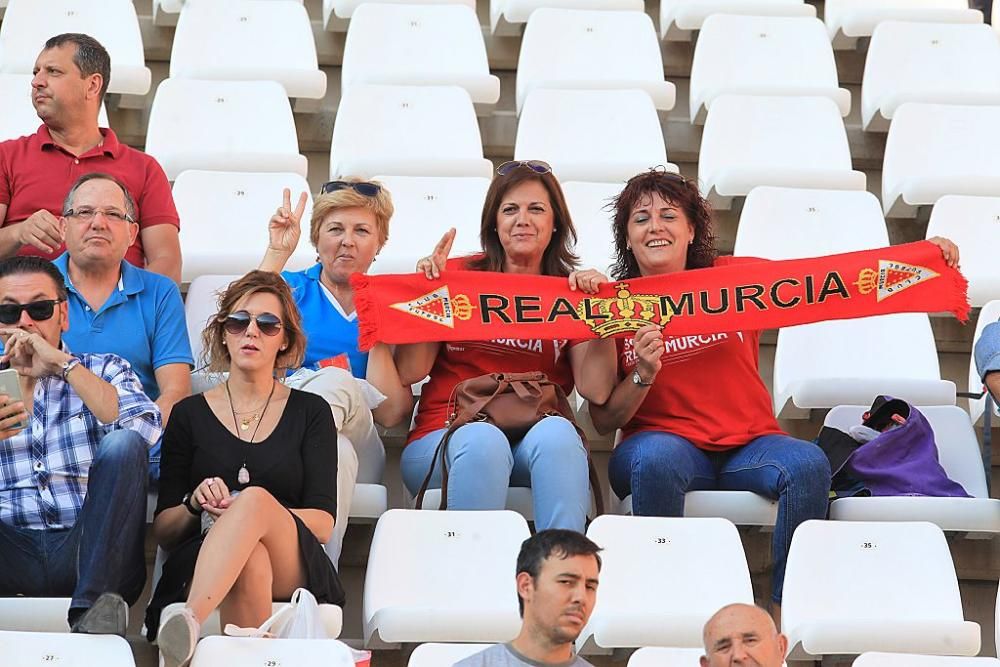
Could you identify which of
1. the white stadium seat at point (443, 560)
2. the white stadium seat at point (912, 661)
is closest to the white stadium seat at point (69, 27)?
the white stadium seat at point (443, 560)

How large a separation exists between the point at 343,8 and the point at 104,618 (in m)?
3.39

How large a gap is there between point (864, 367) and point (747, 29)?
6.11ft

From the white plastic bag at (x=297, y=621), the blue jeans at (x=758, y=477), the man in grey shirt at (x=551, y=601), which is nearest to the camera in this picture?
the man in grey shirt at (x=551, y=601)

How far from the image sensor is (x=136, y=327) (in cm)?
409

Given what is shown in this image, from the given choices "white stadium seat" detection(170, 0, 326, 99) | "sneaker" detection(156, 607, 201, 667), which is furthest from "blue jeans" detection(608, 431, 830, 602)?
"white stadium seat" detection(170, 0, 326, 99)

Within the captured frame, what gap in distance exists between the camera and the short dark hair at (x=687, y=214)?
4.38 meters

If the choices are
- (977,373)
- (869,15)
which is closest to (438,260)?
(977,373)

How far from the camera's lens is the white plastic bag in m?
3.38

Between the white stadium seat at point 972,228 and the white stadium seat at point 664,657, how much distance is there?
209cm

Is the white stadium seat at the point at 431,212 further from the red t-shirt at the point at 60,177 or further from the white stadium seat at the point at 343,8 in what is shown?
the white stadium seat at the point at 343,8

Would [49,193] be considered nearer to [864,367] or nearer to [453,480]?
[453,480]

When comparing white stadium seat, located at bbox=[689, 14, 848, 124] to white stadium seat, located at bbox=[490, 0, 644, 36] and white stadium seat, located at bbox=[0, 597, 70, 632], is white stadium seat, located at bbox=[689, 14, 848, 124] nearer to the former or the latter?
white stadium seat, located at bbox=[490, 0, 644, 36]

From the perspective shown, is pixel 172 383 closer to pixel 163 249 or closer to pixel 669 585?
pixel 163 249

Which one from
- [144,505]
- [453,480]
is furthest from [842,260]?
[144,505]
